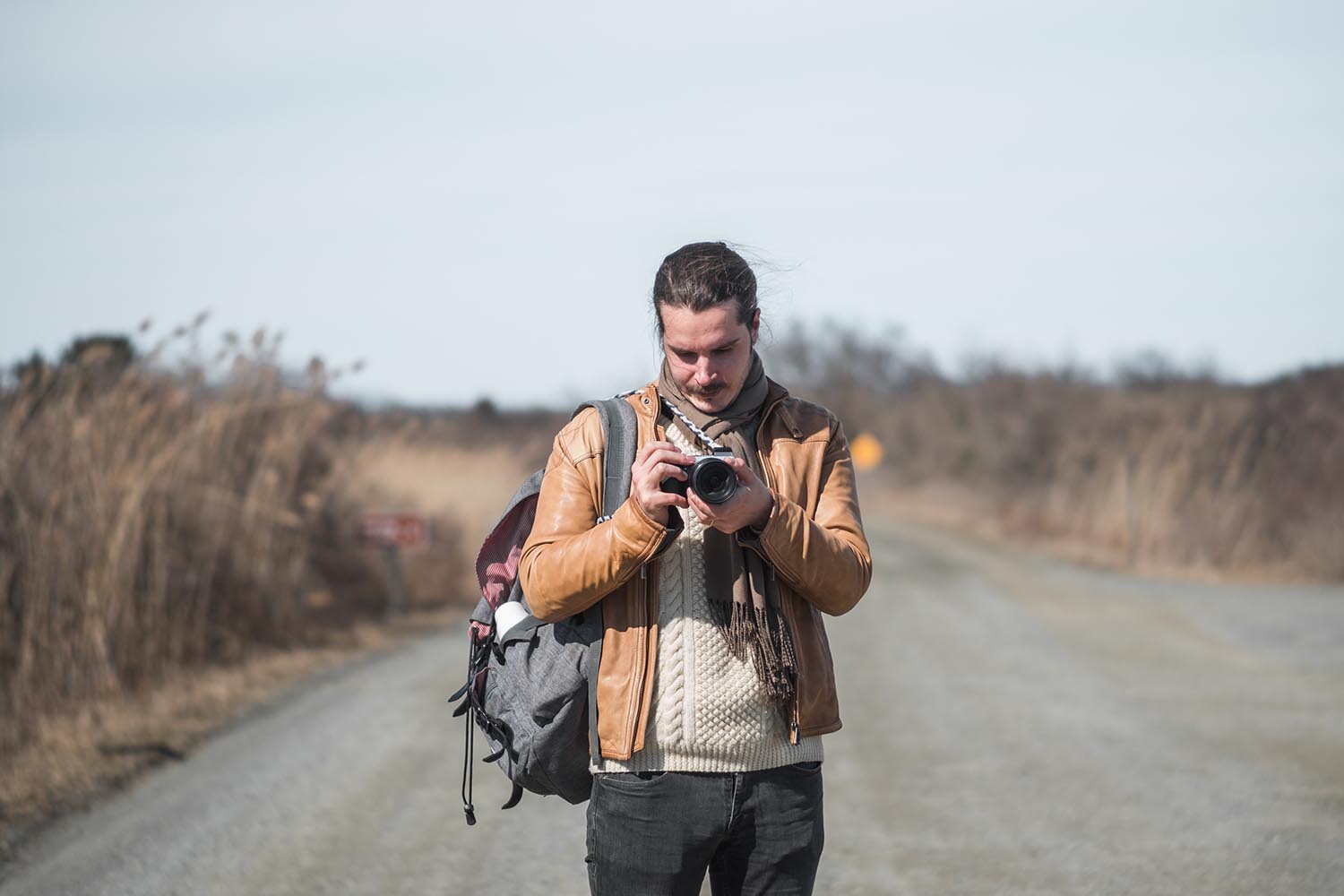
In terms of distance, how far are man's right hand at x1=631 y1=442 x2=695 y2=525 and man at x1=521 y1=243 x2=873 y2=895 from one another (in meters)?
0.07

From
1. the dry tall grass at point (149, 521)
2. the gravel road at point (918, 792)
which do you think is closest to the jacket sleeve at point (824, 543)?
the gravel road at point (918, 792)

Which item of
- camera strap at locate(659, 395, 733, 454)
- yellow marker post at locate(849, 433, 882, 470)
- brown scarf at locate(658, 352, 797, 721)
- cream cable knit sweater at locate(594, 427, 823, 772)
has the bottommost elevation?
yellow marker post at locate(849, 433, 882, 470)

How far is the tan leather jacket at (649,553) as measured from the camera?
2250mm

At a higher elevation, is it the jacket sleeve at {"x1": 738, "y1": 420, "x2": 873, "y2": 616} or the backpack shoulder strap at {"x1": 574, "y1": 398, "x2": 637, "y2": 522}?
the backpack shoulder strap at {"x1": 574, "y1": 398, "x2": 637, "y2": 522}

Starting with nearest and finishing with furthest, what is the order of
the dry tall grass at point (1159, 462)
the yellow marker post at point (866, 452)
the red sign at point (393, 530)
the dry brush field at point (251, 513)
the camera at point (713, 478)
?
the camera at point (713, 478)
the dry brush field at point (251, 513)
the red sign at point (393, 530)
the dry tall grass at point (1159, 462)
the yellow marker post at point (866, 452)

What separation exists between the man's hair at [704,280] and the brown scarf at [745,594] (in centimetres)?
19

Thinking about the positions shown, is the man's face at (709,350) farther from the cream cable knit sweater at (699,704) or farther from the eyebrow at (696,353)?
the cream cable knit sweater at (699,704)

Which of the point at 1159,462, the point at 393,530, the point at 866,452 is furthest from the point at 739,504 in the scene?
the point at 866,452

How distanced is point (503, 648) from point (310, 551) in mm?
9335

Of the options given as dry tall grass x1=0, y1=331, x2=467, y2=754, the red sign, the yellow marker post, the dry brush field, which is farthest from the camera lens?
the yellow marker post

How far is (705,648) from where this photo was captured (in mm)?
Result: 2377

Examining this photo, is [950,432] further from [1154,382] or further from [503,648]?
[503,648]

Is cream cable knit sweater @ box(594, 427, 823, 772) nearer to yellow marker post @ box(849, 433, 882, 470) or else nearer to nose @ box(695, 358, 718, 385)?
nose @ box(695, 358, 718, 385)

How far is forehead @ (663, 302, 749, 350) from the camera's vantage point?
2330mm
